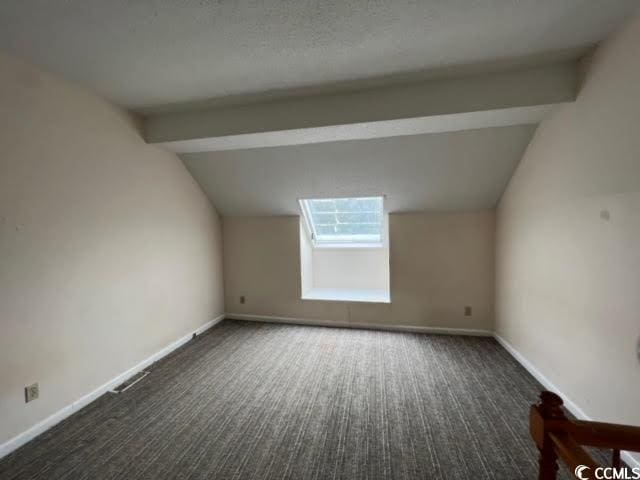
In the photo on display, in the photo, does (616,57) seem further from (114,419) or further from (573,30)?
(114,419)

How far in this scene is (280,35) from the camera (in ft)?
5.19

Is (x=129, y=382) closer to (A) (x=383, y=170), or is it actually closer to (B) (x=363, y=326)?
(B) (x=363, y=326)

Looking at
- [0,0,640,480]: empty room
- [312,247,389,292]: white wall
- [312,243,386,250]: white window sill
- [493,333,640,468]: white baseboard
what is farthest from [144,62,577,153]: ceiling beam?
[493,333,640,468]: white baseboard

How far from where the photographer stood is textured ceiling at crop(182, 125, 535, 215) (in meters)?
2.66

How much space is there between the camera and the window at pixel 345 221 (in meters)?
3.76

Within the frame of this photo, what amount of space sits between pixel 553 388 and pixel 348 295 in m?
2.21

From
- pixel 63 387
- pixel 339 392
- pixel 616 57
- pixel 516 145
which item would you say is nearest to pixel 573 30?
pixel 616 57

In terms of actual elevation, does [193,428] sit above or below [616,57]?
below

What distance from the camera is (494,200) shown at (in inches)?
124

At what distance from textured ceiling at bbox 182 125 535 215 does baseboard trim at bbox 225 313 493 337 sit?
1.39 m

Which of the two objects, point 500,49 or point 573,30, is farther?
point 500,49

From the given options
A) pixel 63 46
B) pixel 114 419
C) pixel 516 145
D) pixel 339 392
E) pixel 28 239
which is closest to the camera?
pixel 63 46

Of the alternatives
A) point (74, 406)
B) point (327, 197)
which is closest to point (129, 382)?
point (74, 406)

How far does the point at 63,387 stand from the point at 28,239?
1035 millimetres
